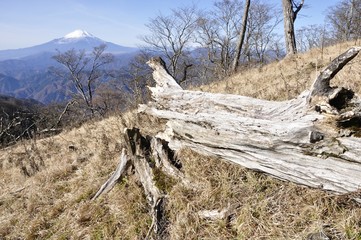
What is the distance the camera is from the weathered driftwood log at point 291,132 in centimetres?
200

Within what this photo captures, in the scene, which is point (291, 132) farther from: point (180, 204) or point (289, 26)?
point (289, 26)

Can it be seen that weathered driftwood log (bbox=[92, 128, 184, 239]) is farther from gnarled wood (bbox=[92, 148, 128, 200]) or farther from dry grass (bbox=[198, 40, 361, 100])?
dry grass (bbox=[198, 40, 361, 100])

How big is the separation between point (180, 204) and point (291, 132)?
4.48 feet

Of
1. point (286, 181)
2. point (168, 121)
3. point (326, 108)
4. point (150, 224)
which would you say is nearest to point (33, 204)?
point (150, 224)

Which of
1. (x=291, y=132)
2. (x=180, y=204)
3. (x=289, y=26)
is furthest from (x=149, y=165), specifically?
(x=289, y=26)

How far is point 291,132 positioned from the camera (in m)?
2.17

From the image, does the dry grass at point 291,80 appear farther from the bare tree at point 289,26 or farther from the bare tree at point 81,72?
the bare tree at point 81,72

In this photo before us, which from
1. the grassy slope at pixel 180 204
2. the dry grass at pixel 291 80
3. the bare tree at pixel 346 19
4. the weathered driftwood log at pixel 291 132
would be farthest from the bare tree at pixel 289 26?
the bare tree at pixel 346 19

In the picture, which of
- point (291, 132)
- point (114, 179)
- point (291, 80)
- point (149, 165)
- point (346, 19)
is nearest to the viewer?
point (291, 132)

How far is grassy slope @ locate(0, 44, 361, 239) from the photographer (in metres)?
2.28

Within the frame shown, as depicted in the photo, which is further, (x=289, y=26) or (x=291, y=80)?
(x=289, y=26)

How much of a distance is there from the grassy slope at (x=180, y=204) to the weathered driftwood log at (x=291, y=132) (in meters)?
0.18

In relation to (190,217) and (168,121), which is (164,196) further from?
(168,121)

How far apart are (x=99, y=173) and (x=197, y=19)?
3274 centimetres
